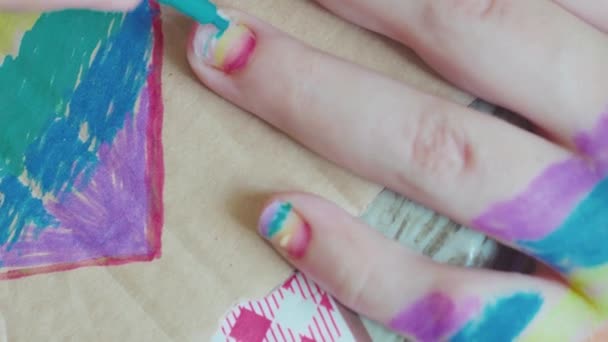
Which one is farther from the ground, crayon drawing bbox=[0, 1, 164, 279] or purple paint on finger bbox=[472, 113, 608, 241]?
purple paint on finger bbox=[472, 113, 608, 241]

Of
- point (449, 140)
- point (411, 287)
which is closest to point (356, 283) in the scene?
point (411, 287)

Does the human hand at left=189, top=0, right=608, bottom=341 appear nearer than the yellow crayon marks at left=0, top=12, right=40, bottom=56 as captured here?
Yes

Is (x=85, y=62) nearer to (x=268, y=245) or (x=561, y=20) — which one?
(x=268, y=245)

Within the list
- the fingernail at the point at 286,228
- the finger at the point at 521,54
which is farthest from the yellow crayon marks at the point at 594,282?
the fingernail at the point at 286,228

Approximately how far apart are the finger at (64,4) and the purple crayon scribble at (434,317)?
15.0 inches

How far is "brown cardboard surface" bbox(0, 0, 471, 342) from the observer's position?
55cm

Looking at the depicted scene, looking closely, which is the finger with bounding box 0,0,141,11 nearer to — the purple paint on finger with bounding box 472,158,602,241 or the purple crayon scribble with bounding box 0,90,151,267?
the purple crayon scribble with bounding box 0,90,151,267

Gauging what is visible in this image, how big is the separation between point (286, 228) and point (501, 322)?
0.63 feet

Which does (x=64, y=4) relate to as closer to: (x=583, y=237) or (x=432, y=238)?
(x=432, y=238)

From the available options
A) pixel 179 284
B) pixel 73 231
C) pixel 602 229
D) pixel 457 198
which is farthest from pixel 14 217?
pixel 602 229

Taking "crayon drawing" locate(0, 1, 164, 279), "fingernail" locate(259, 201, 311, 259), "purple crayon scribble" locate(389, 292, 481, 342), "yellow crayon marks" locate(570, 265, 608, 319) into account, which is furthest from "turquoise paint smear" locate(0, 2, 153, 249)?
"yellow crayon marks" locate(570, 265, 608, 319)

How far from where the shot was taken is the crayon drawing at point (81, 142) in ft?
1.87

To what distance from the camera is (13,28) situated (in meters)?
0.63

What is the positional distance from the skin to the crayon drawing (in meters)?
0.08
